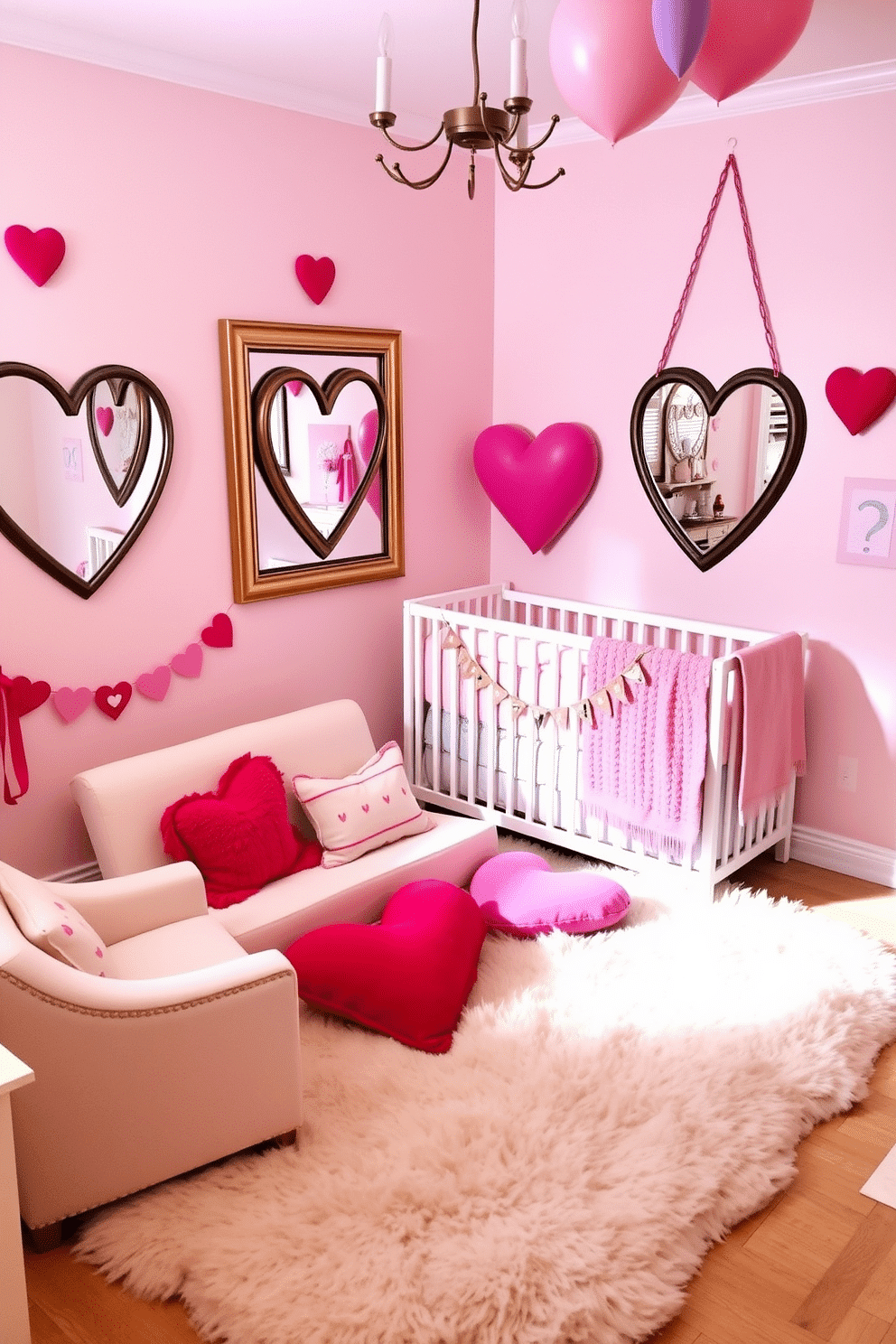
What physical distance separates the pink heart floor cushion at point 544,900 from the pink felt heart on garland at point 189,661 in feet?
3.34

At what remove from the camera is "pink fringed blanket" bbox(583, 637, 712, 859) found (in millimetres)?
2928

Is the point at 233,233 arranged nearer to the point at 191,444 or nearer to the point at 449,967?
the point at 191,444

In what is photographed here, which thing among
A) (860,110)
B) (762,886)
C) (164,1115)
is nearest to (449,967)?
(164,1115)

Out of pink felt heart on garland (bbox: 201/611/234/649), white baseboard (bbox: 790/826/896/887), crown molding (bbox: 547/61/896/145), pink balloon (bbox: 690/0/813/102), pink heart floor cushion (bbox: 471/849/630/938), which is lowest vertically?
white baseboard (bbox: 790/826/896/887)

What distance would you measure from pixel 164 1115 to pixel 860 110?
297 cm

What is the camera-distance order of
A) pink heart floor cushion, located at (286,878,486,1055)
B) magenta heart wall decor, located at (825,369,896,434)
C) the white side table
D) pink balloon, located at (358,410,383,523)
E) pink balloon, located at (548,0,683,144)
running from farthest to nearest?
pink balloon, located at (358,410,383,523) → magenta heart wall decor, located at (825,369,896,434) → pink heart floor cushion, located at (286,878,486,1055) → pink balloon, located at (548,0,683,144) → the white side table

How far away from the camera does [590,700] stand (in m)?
3.11

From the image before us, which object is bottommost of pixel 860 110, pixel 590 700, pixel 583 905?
pixel 583 905

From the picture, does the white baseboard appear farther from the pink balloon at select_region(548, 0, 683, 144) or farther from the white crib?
the pink balloon at select_region(548, 0, 683, 144)

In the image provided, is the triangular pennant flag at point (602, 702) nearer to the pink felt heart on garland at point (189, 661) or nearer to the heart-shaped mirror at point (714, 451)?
the heart-shaped mirror at point (714, 451)

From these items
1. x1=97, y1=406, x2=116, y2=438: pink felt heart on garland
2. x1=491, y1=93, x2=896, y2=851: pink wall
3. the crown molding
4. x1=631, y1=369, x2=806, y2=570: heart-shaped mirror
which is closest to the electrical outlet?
x1=491, y1=93, x2=896, y2=851: pink wall

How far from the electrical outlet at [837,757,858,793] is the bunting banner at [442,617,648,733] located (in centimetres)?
75

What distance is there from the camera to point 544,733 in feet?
10.8

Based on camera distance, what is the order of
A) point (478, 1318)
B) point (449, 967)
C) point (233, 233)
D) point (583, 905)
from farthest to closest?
point (233, 233), point (583, 905), point (449, 967), point (478, 1318)
